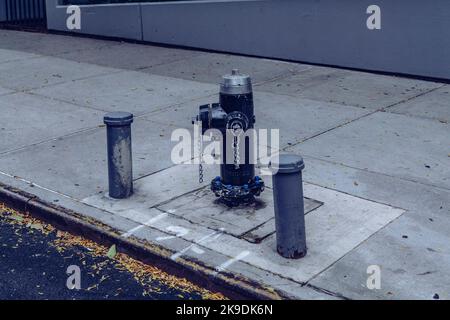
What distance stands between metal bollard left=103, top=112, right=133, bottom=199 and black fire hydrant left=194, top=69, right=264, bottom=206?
79cm

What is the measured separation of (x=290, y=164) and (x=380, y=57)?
7.22 metres

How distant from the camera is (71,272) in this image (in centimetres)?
573

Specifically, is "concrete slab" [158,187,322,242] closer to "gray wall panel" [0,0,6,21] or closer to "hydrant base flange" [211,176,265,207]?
"hydrant base flange" [211,176,265,207]

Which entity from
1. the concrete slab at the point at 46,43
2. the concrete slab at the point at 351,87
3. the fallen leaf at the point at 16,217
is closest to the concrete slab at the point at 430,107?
the concrete slab at the point at 351,87

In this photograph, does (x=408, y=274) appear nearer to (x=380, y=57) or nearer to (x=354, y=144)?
(x=354, y=144)

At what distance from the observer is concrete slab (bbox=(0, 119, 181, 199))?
730 cm

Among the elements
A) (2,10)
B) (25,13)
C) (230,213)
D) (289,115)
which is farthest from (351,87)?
(2,10)

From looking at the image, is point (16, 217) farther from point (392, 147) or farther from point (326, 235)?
point (392, 147)

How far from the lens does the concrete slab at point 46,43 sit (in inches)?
590

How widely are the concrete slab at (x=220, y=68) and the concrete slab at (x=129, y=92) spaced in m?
0.44

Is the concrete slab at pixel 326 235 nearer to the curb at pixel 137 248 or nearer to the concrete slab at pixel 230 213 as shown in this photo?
the concrete slab at pixel 230 213

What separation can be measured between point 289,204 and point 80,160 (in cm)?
336
